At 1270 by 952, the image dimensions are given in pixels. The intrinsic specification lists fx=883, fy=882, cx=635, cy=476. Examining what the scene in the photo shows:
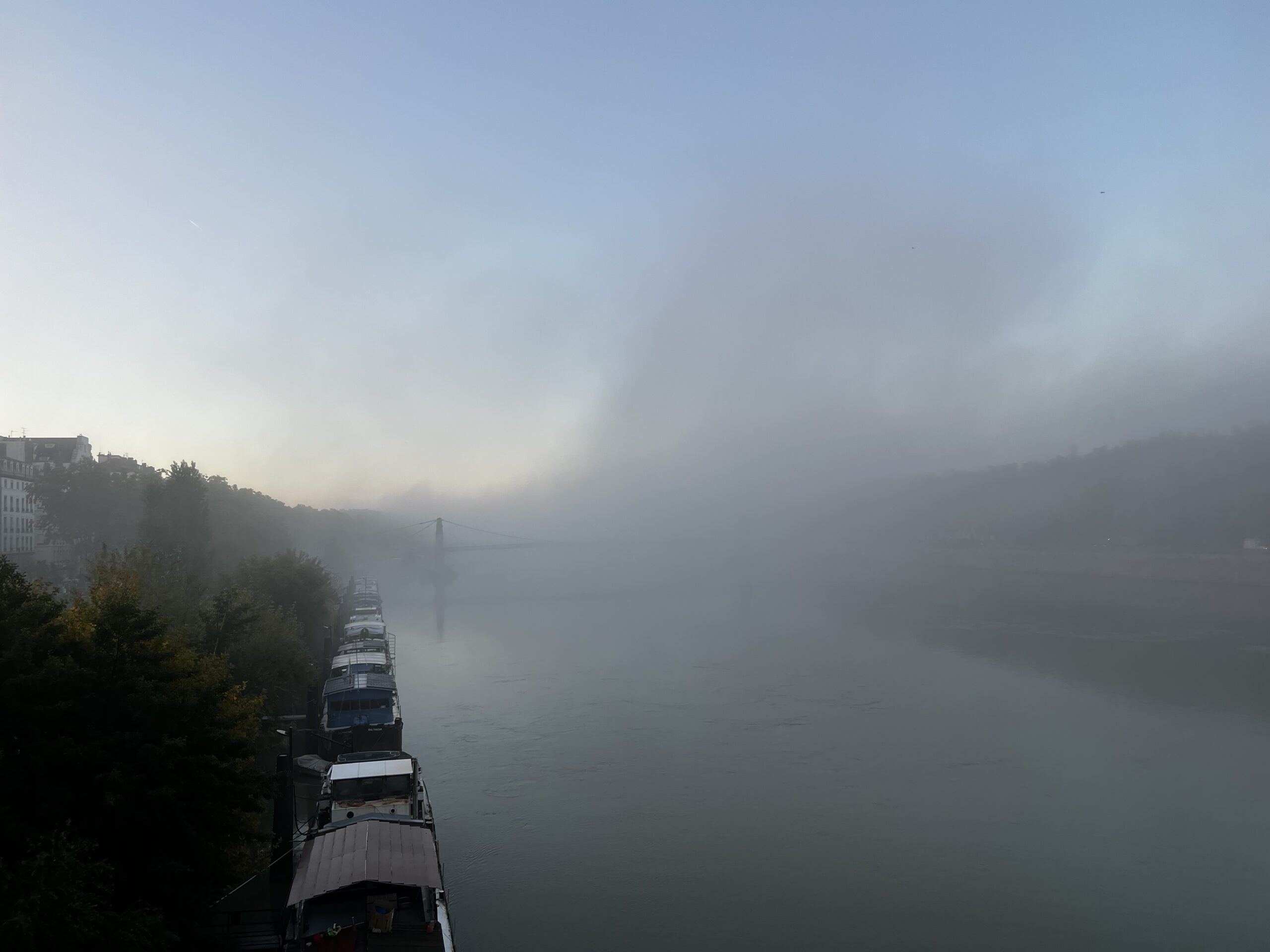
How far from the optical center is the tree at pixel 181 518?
105ft

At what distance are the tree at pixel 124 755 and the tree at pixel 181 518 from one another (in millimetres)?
24144

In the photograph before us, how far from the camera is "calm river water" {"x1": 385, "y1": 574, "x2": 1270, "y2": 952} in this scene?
1341cm

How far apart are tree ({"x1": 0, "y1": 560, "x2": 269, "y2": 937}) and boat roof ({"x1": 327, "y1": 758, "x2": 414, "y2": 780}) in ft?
14.8

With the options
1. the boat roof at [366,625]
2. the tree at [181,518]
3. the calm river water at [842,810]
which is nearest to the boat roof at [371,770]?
the calm river water at [842,810]

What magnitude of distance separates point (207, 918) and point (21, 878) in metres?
2.73

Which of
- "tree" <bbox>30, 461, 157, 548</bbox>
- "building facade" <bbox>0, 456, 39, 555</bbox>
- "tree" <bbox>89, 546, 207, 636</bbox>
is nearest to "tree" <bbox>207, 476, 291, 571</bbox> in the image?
"tree" <bbox>30, 461, 157, 548</bbox>

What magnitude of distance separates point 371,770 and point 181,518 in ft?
74.3

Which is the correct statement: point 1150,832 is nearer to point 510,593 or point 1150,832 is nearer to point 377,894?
point 377,894

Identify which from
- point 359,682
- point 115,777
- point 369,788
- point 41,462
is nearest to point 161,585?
point 359,682

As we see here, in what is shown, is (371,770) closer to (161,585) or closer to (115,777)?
(115,777)

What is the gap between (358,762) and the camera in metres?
15.4

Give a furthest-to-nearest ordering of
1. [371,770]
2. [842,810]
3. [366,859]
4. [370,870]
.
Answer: [842,810], [371,770], [366,859], [370,870]

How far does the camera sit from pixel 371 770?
47.8 feet

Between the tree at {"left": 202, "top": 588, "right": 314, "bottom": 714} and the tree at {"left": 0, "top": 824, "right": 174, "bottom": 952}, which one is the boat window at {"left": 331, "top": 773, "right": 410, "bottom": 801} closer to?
the tree at {"left": 202, "top": 588, "right": 314, "bottom": 714}
